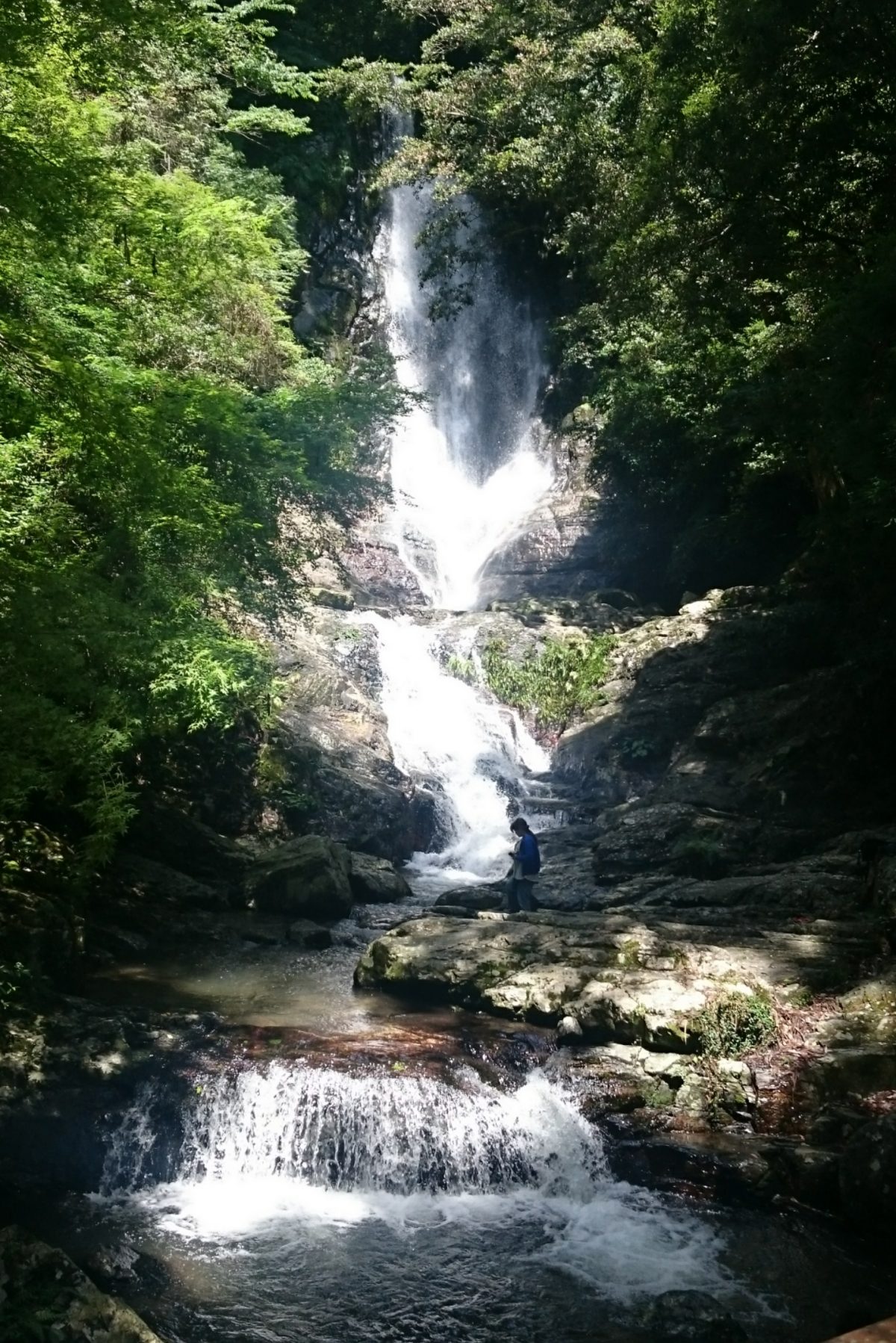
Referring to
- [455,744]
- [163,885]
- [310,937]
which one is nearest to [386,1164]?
[310,937]

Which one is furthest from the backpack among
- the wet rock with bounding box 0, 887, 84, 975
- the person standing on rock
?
the wet rock with bounding box 0, 887, 84, 975

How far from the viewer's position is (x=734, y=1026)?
8617 mm

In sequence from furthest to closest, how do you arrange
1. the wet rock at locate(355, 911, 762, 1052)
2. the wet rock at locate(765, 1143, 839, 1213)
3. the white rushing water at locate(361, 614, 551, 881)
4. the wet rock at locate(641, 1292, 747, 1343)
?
the white rushing water at locate(361, 614, 551, 881) → the wet rock at locate(355, 911, 762, 1052) → the wet rock at locate(765, 1143, 839, 1213) → the wet rock at locate(641, 1292, 747, 1343)

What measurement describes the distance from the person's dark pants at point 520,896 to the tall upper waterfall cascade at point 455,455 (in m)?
7.24

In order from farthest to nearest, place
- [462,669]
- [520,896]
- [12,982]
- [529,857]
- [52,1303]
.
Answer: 1. [462,669]
2. [520,896]
3. [529,857]
4. [12,982]
5. [52,1303]

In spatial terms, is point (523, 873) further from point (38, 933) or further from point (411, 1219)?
point (38, 933)

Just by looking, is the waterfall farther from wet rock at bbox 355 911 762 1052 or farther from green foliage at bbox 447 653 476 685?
wet rock at bbox 355 911 762 1052

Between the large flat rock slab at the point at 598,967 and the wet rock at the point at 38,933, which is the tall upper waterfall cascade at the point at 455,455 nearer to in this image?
the large flat rock slab at the point at 598,967

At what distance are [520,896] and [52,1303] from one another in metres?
7.92

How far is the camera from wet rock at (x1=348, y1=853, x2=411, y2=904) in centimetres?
1385

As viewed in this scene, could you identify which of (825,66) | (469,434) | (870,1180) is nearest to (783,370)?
(825,66)

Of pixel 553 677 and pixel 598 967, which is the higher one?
pixel 553 677

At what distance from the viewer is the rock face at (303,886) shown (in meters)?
12.9

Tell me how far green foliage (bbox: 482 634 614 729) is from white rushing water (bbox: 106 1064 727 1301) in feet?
41.0
